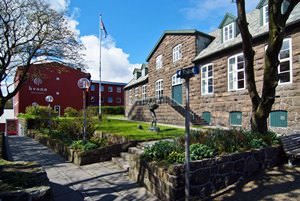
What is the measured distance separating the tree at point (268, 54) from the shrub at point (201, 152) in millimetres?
2644

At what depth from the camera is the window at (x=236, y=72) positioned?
14.3 metres

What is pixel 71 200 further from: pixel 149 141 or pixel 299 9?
pixel 299 9

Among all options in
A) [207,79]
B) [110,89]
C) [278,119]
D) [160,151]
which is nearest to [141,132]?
[160,151]

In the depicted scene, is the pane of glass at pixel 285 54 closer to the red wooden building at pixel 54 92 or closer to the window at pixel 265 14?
the window at pixel 265 14

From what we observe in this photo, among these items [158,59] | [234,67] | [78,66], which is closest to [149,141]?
[234,67]

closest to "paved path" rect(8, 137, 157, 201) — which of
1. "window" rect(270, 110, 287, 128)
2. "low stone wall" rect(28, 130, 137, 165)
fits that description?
"low stone wall" rect(28, 130, 137, 165)

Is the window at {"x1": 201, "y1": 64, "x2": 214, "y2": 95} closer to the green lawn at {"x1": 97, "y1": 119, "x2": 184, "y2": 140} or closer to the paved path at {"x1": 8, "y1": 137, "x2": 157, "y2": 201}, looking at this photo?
the green lawn at {"x1": 97, "y1": 119, "x2": 184, "y2": 140}

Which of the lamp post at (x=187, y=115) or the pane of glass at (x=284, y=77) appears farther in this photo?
the pane of glass at (x=284, y=77)

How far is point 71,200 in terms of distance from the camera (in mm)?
4996

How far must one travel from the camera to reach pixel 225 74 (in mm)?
15484

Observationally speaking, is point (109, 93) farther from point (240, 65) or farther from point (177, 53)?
point (240, 65)

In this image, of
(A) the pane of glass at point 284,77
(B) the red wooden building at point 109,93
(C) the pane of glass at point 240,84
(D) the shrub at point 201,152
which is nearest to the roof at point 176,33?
(C) the pane of glass at point 240,84

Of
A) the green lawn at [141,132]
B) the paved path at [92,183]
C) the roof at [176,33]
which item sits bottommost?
the paved path at [92,183]

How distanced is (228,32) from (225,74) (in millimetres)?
3219
